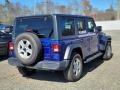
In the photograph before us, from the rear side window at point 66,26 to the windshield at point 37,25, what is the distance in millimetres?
263

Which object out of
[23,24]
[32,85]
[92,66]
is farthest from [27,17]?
[92,66]

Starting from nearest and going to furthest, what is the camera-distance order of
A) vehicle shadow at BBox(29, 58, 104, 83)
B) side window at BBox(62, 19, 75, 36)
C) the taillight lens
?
the taillight lens → side window at BBox(62, 19, 75, 36) → vehicle shadow at BBox(29, 58, 104, 83)

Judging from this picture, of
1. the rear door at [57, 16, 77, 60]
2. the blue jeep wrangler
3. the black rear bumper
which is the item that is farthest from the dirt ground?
the black rear bumper

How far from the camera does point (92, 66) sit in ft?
28.9

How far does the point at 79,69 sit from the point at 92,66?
1.79m

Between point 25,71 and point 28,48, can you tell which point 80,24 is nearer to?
point 28,48

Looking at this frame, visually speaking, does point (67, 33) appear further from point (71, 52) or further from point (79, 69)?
point (79, 69)

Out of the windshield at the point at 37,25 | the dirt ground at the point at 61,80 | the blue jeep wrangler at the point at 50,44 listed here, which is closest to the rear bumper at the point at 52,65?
the blue jeep wrangler at the point at 50,44

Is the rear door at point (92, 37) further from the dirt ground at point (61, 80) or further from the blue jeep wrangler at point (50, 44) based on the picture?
the blue jeep wrangler at point (50, 44)

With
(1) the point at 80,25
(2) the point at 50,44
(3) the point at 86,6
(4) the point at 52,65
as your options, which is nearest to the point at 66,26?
(2) the point at 50,44

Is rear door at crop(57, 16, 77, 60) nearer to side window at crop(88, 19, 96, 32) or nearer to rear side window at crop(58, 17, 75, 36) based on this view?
rear side window at crop(58, 17, 75, 36)

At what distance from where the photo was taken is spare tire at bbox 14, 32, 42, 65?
617 centimetres

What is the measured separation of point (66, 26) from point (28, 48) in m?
1.20

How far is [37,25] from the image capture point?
657 cm
